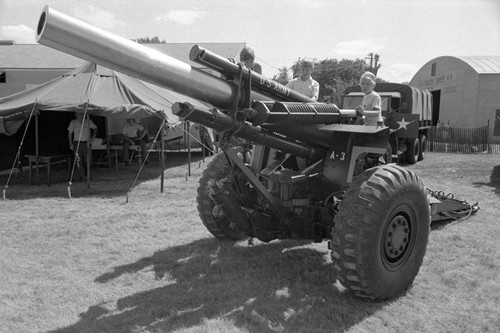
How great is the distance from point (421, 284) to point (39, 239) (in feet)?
15.1

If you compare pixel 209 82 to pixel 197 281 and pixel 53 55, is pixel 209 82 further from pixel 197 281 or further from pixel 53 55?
pixel 53 55

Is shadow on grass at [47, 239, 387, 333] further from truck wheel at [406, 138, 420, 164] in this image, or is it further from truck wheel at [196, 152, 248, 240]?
truck wheel at [406, 138, 420, 164]

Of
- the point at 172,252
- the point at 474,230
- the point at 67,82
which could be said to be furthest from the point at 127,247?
the point at 67,82

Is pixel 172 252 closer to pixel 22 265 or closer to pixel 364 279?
pixel 22 265

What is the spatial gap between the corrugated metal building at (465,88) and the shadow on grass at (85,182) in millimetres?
18562

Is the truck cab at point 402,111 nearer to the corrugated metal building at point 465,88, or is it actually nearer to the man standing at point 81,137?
the man standing at point 81,137

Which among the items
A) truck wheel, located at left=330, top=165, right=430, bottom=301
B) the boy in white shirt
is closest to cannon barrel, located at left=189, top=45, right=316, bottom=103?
the boy in white shirt

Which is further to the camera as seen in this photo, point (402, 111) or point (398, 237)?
point (402, 111)

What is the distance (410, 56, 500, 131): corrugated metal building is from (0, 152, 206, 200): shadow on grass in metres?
18.6

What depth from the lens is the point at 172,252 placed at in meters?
5.45

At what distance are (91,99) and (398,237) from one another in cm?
800

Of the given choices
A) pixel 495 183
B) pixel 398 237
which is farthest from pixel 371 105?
pixel 495 183

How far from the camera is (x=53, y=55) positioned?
28.1 m

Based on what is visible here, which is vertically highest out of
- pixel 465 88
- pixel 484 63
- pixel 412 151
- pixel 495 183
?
pixel 484 63
